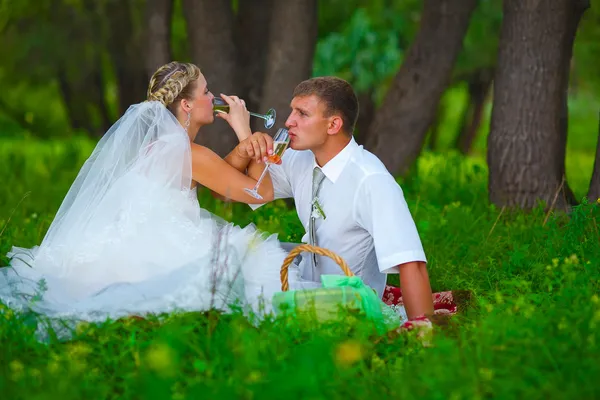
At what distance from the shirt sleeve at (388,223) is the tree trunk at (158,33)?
4207 mm

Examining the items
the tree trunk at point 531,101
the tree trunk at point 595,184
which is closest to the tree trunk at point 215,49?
the tree trunk at point 531,101

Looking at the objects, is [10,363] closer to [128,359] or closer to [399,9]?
[128,359]

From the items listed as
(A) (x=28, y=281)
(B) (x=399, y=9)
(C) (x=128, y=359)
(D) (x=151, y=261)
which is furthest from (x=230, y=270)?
(B) (x=399, y=9)

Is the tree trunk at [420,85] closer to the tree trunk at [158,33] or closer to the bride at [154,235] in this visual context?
the tree trunk at [158,33]

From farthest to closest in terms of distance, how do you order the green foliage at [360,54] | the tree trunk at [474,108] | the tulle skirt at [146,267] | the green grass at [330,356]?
1. the tree trunk at [474,108]
2. the green foliage at [360,54]
3. the tulle skirt at [146,267]
4. the green grass at [330,356]

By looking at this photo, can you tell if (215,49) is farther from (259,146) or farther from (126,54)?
(126,54)

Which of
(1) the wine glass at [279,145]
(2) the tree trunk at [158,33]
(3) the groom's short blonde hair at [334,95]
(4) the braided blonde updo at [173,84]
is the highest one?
(2) the tree trunk at [158,33]

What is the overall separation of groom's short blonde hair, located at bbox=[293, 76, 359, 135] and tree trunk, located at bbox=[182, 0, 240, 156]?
2.95 m

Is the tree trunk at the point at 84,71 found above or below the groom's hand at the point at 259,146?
above

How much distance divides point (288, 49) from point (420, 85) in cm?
126

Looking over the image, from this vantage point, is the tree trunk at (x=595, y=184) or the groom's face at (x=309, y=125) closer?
the groom's face at (x=309, y=125)

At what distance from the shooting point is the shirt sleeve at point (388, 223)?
4.30 metres

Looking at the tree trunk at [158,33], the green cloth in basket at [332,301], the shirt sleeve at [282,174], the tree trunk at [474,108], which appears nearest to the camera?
the green cloth in basket at [332,301]

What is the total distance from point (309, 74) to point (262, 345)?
4.38 m
